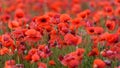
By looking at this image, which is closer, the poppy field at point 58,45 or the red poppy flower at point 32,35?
the poppy field at point 58,45

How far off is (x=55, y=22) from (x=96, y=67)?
95 centimetres

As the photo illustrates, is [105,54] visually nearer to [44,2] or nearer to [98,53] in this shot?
[98,53]

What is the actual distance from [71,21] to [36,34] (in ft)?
1.98

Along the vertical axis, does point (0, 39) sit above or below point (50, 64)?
above

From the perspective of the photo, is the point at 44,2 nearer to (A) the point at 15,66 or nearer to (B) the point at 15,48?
(B) the point at 15,48

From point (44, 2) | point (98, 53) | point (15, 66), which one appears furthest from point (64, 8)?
point (15, 66)

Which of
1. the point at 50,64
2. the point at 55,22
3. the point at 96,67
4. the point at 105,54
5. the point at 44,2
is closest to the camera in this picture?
the point at 96,67

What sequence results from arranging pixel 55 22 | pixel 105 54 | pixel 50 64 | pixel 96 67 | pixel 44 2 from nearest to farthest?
pixel 96 67
pixel 105 54
pixel 50 64
pixel 55 22
pixel 44 2

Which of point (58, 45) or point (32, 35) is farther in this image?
point (58, 45)

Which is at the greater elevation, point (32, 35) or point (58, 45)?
point (32, 35)

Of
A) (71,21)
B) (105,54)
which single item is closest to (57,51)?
(71,21)

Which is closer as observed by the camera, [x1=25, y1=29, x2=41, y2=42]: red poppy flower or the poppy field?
the poppy field

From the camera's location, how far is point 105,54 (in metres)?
3.23

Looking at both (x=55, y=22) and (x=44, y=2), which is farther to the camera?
(x=44, y=2)
